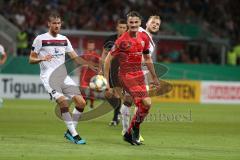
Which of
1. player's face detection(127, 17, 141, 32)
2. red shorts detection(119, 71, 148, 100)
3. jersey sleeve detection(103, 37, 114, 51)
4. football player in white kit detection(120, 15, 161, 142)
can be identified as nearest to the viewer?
player's face detection(127, 17, 141, 32)

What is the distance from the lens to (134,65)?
14.6m

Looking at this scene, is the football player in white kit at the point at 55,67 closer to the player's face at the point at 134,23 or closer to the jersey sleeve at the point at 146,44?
the player's face at the point at 134,23

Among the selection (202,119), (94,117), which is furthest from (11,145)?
(202,119)

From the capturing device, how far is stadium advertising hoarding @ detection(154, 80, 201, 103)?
34094 mm

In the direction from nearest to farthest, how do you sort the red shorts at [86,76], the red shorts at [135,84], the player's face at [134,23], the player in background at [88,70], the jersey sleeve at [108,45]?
the player's face at [134,23] → the red shorts at [135,84] → the jersey sleeve at [108,45] → the player in background at [88,70] → the red shorts at [86,76]

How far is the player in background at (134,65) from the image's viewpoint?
1441 centimetres

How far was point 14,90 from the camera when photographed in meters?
32.4

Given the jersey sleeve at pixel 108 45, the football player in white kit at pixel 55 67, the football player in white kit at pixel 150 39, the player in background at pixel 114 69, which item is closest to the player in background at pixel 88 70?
the player in background at pixel 114 69

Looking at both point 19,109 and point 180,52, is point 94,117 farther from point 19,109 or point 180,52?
point 180,52

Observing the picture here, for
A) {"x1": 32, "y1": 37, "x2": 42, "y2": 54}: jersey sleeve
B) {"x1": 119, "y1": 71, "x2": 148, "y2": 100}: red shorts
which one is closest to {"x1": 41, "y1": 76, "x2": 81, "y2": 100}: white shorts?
{"x1": 32, "y1": 37, "x2": 42, "y2": 54}: jersey sleeve

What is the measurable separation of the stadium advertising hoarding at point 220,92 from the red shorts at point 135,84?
1992 cm

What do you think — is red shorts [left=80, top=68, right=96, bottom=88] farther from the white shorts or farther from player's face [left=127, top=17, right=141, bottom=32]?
player's face [left=127, top=17, right=141, bottom=32]

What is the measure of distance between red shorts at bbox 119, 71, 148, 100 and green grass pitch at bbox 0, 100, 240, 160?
104cm

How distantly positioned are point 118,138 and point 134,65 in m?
2.10
